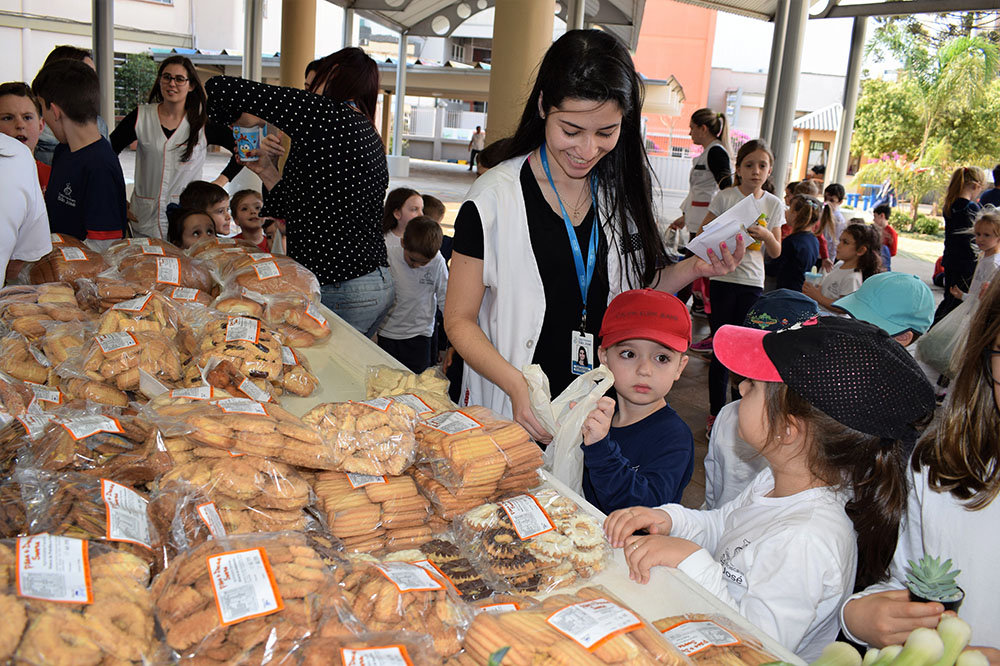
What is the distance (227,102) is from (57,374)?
116 centimetres

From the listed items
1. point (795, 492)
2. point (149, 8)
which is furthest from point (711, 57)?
point (795, 492)

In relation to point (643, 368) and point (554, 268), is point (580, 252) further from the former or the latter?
point (643, 368)

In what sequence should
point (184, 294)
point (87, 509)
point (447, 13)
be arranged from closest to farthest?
point (87, 509) < point (184, 294) < point (447, 13)

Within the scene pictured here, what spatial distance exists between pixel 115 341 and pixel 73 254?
97 cm

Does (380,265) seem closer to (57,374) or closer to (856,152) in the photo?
(57,374)

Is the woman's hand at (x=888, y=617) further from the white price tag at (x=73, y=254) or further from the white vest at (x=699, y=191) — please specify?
the white vest at (x=699, y=191)

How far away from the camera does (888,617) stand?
113cm

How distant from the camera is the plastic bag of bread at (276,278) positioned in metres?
2.41

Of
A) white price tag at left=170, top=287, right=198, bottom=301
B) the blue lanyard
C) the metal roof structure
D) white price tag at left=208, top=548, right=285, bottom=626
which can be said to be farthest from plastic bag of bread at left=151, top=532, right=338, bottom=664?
the metal roof structure

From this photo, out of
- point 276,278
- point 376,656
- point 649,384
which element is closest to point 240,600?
point 376,656

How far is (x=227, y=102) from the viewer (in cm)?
246

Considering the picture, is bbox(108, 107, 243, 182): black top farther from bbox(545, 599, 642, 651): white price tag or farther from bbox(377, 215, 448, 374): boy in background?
bbox(545, 599, 642, 651): white price tag

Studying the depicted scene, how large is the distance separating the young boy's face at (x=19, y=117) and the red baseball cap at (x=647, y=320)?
9.05 feet

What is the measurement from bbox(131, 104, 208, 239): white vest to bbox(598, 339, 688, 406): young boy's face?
10.2ft
